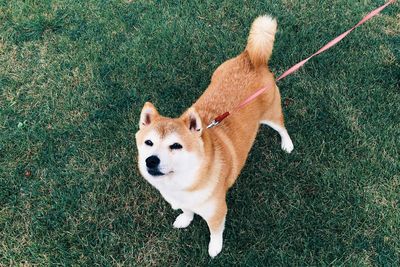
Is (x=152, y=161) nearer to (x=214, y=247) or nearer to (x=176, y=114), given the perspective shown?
(x=214, y=247)

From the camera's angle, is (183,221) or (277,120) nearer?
(183,221)

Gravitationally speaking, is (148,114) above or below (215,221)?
above

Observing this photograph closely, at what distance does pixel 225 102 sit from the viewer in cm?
304

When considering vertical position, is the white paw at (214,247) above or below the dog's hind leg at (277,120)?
below

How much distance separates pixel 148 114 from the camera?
2654 mm

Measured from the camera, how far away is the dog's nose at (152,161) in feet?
7.73

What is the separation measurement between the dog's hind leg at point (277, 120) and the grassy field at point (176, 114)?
0.32 feet

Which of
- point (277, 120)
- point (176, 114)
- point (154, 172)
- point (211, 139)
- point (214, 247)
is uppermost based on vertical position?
point (154, 172)

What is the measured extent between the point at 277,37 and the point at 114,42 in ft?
6.89

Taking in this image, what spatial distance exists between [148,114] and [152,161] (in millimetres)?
437

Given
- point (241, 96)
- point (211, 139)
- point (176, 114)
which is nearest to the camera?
point (211, 139)

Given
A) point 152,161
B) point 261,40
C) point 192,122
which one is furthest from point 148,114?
point 261,40

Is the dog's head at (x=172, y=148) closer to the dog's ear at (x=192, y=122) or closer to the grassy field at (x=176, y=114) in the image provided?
the dog's ear at (x=192, y=122)

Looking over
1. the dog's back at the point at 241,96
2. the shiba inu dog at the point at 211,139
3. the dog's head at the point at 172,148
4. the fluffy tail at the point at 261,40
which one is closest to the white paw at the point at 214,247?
the shiba inu dog at the point at 211,139
